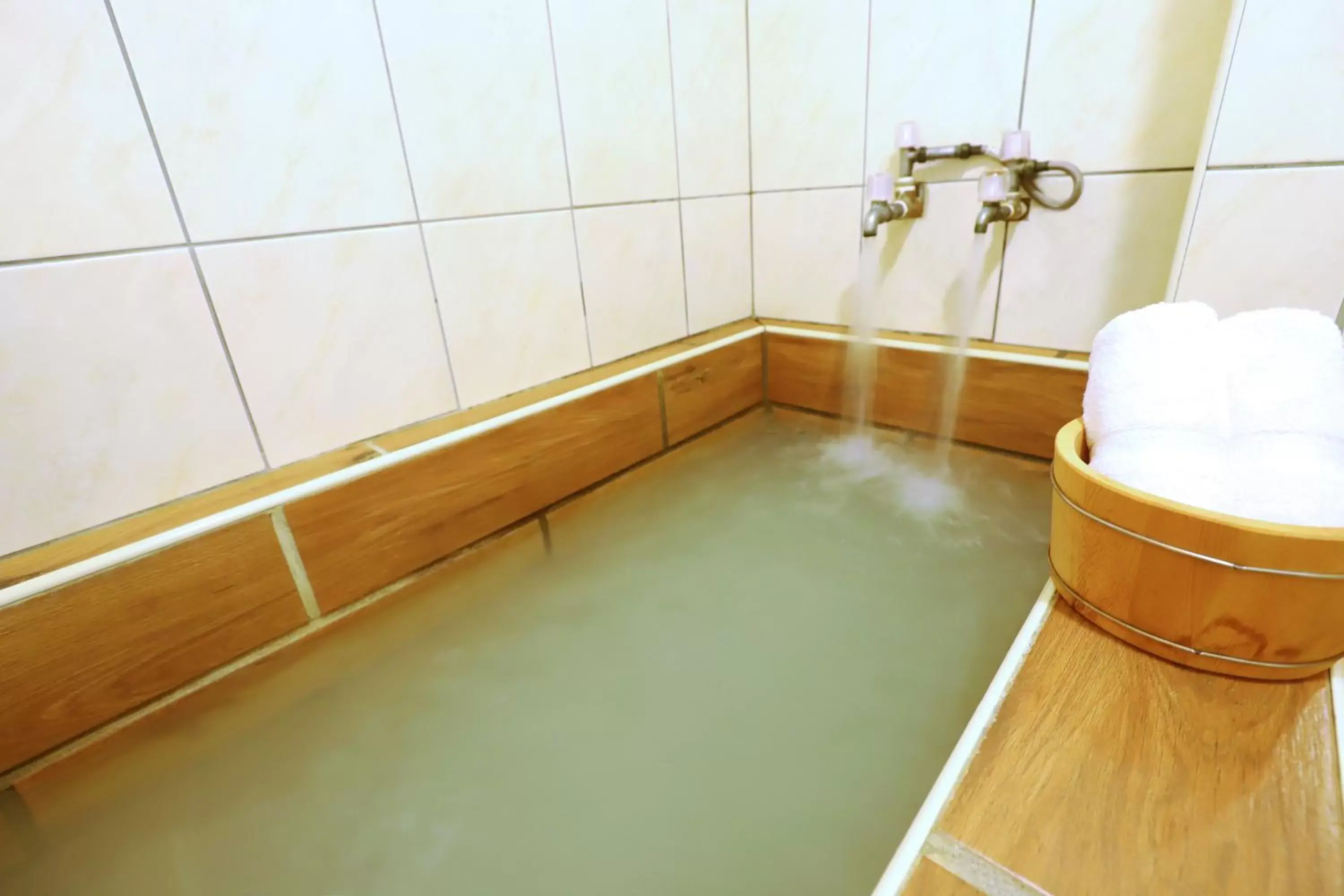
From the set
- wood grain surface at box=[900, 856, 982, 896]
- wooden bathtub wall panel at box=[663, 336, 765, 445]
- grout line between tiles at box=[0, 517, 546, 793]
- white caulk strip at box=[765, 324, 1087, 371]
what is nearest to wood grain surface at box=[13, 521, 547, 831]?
grout line between tiles at box=[0, 517, 546, 793]

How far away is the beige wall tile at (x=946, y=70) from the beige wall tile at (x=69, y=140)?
1.14 m

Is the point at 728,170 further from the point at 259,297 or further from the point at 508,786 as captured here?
the point at 508,786

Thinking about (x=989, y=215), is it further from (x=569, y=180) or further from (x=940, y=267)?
(x=569, y=180)

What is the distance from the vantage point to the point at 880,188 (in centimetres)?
116

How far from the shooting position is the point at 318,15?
2.55 ft

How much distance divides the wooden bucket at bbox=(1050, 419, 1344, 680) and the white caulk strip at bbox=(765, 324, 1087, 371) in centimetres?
60

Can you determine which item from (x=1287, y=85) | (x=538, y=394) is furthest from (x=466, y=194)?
(x=1287, y=85)

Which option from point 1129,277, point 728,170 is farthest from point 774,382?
point 1129,277

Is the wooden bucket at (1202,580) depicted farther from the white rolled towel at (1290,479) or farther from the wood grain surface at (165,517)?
the wood grain surface at (165,517)

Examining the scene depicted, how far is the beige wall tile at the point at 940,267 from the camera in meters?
1.16

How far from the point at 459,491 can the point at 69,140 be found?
22.2 inches

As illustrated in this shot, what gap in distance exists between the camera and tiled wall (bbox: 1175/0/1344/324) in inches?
28.3

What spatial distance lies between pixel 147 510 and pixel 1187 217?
4.56ft

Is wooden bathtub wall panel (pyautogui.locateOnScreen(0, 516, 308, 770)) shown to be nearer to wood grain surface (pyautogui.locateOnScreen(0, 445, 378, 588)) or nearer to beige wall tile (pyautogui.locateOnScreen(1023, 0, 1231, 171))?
wood grain surface (pyautogui.locateOnScreen(0, 445, 378, 588))
